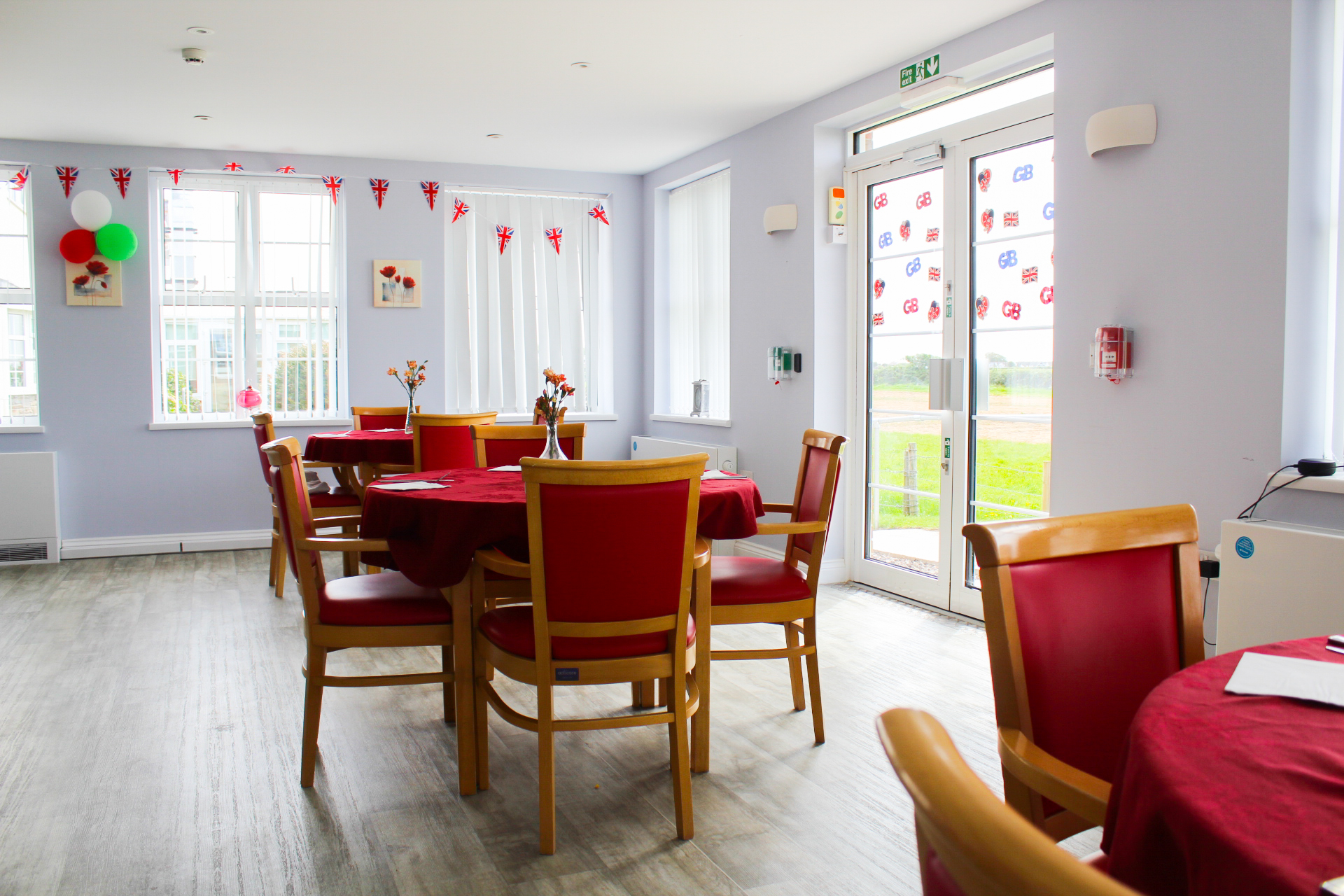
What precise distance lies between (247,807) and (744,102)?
4.40 metres

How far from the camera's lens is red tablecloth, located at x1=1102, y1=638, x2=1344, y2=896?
0.72 metres

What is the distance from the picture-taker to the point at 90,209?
239 inches

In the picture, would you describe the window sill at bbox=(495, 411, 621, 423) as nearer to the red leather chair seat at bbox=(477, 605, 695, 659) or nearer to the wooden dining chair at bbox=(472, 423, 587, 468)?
the wooden dining chair at bbox=(472, 423, 587, 468)

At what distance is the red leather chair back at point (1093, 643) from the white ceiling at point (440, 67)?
3.15m

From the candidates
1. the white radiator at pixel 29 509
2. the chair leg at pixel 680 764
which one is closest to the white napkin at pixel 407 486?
the chair leg at pixel 680 764

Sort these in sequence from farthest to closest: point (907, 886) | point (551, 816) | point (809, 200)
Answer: point (809, 200) < point (551, 816) < point (907, 886)

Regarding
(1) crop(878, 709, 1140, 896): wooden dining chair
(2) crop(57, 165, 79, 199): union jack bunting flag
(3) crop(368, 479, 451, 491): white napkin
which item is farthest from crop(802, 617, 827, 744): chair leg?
(2) crop(57, 165, 79, 199): union jack bunting flag

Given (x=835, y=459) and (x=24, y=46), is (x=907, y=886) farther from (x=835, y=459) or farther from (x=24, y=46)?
(x=24, y=46)

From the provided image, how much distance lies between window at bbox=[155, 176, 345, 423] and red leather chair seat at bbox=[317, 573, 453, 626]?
4.47 meters

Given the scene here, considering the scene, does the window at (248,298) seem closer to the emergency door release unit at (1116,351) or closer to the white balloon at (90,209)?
the white balloon at (90,209)

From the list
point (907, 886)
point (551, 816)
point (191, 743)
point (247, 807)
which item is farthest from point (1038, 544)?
point (191, 743)

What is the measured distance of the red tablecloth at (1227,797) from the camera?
0.72 metres

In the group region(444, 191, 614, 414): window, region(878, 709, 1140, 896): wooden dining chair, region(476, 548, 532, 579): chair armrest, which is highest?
region(444, 191, 614, 414): window

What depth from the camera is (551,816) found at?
2.27m
